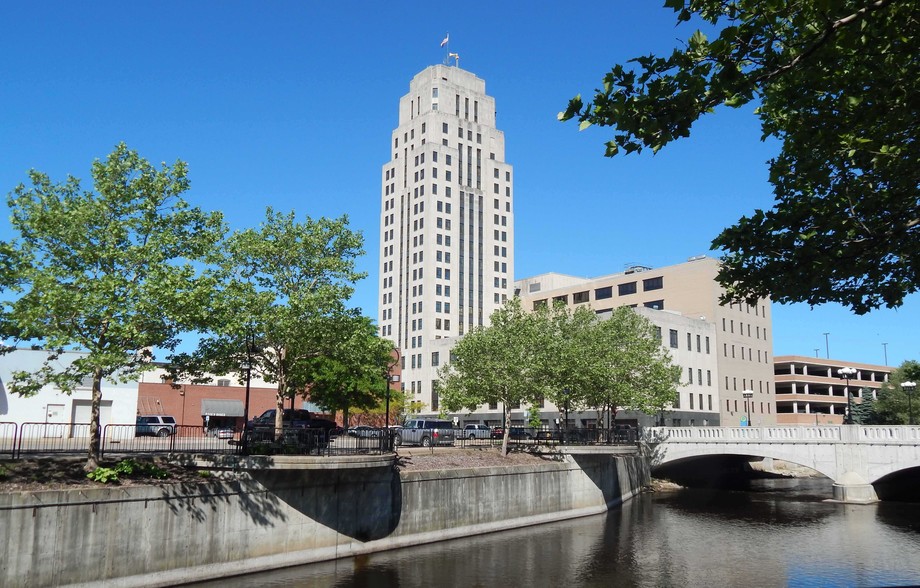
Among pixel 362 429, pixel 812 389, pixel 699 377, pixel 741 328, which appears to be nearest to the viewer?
pixel 362 429

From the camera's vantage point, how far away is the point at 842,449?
5612 centimetres

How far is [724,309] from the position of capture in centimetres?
9888

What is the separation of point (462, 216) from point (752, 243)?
116748mm

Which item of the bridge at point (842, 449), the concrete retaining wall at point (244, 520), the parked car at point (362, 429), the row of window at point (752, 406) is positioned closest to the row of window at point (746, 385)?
the row of window at point (752, 406)

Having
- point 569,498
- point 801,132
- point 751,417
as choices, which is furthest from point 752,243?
point 751,417

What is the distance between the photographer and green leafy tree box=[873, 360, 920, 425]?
8146cm

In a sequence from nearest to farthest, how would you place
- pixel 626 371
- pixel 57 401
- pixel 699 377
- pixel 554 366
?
pixel 57 401 → pixel 554 366 → pixel 626 371 → pixel 699 377

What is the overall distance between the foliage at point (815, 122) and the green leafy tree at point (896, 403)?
75.9m

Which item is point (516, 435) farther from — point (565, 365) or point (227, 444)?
point (227, 444)

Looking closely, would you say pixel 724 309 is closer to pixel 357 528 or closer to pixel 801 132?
pixel 357 528

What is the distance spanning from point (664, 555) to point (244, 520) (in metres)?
19.3

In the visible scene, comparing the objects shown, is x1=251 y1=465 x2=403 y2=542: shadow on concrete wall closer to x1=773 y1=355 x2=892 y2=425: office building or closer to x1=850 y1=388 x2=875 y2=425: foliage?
x1=850 y1=388 x2=875 y2=425: foliage

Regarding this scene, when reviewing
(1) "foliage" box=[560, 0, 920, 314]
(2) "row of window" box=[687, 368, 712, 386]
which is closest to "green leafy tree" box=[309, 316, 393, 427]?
(1) "foliage" box=[560, 0, 920, 314]

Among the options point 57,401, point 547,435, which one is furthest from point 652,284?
point 57,401
